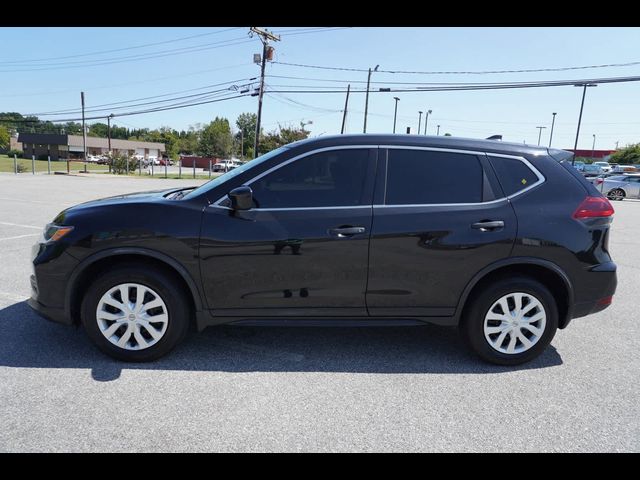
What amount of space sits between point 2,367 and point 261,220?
2.22m

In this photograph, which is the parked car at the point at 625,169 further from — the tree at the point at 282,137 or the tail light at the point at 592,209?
the tail light at the point at 592,209

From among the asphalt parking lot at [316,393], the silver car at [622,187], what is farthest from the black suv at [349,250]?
the silver car at [622,187]

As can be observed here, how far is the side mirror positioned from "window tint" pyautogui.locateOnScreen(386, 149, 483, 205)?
1069mm

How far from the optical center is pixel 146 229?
130 inches

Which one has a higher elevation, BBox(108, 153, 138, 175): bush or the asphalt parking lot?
BBox(108, 153, 138, 175): bush

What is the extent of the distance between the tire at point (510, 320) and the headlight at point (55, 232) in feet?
10.6

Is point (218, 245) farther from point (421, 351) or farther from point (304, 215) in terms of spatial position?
point (421, 351)

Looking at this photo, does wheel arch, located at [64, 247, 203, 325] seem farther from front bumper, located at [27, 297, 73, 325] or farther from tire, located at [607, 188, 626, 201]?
tire, located at [607, 188, 626, 201]

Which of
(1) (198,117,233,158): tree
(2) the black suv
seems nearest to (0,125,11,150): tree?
(1) (198,117,233,158): tree

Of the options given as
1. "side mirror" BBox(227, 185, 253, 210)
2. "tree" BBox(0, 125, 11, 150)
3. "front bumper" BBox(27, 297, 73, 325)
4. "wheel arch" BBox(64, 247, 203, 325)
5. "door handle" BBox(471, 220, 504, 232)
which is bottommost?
"front bumper" BBox(27, 297, 73, 325)

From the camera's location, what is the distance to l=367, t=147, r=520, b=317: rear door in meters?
3.37

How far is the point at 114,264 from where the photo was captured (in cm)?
341
